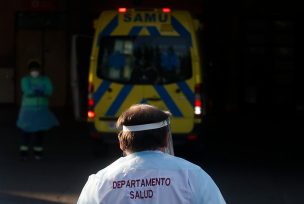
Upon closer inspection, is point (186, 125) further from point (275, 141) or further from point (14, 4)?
point (14, 4)

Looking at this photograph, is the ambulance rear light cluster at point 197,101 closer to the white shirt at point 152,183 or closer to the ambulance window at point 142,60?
→ the ambulance window at point 142,60

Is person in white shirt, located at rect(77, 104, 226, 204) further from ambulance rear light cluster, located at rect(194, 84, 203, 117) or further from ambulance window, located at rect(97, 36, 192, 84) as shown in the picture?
ambulance window, located at rect(97, 36, 192, 84)

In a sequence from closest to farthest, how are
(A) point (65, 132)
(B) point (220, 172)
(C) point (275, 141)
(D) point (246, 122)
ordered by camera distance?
(B) point (220, 172) < (C) point (275, 141) < (A) point (65, 132) < (D) point (246, 122)

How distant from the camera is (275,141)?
46.4ft

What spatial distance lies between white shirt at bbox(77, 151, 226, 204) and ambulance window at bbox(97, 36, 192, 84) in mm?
7844

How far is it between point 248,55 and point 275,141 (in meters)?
5.76

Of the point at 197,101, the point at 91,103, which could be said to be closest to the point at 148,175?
the point at 197,101

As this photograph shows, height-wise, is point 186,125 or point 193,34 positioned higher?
point 193,34

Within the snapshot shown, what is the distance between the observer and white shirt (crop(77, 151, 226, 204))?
3.01 metres

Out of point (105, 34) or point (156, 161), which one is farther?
point (105, 34)

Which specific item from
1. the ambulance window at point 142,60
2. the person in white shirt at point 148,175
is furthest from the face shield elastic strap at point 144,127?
the ambulance window at point 142,60

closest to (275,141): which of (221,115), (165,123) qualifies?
(221,115)

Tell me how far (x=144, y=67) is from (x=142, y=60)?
105mm

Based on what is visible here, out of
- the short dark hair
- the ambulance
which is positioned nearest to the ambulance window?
the ambulance
